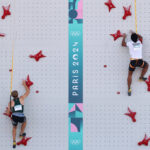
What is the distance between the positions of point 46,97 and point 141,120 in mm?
1310

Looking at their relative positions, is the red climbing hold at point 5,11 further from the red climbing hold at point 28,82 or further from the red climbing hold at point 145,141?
the red climbing hold at point 145,141

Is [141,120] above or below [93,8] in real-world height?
below

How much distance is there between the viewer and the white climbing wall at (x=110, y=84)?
127 inches

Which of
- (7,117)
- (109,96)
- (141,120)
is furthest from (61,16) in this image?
(141,120)

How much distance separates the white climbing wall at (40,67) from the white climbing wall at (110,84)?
0.32m

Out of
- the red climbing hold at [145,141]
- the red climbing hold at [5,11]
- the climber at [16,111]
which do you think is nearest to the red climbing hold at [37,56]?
the climber at [16,111]

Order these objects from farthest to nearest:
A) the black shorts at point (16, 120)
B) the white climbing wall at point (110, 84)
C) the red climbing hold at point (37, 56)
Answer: the red climbing hold at point (37, 56)
the white climbing wall at point (110, 84)
the black shorts at point (16, 120)

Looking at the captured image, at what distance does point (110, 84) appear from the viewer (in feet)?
10.8

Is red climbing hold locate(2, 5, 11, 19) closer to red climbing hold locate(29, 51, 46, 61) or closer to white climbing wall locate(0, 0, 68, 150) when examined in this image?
white climbing wall locate(0, 0, 68, 150)

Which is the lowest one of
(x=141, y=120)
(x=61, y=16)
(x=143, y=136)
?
(x=143, y=136)

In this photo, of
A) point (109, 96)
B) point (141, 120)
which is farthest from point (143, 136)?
point (109, 96)

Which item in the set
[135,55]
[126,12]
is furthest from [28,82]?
[126,12]

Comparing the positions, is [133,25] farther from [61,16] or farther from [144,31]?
[61,16]

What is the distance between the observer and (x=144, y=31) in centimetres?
333
